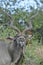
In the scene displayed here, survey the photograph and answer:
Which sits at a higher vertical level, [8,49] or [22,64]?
[8,49]

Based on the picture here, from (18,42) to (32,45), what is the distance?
220 centimetres

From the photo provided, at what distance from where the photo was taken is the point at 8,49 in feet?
23.5

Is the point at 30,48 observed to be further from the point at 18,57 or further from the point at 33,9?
the point at 33,9

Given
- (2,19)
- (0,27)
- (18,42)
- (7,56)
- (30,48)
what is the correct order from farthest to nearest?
(2,19)
(0,27)
(30,48)
(7,56)
(18,42)

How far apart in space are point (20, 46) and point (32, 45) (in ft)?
6.71

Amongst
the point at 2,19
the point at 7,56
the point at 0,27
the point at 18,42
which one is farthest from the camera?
the point at 2,19

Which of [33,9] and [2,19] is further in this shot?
[33,9]

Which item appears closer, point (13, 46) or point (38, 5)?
point (13, 46)

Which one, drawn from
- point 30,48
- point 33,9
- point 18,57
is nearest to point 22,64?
point 18,57

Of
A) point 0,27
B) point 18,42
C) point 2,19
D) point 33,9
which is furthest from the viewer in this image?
point 33,9

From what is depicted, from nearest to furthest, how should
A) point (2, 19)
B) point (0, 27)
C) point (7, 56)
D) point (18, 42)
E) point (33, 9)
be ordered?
point (18, 42) < point (7, 56) < point (0, 27) < point (2, 19) < point (33, 9)

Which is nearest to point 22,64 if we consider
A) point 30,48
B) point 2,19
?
point 30,48

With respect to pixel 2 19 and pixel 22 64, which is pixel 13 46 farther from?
pixel 2 19

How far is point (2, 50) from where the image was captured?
714 cm
